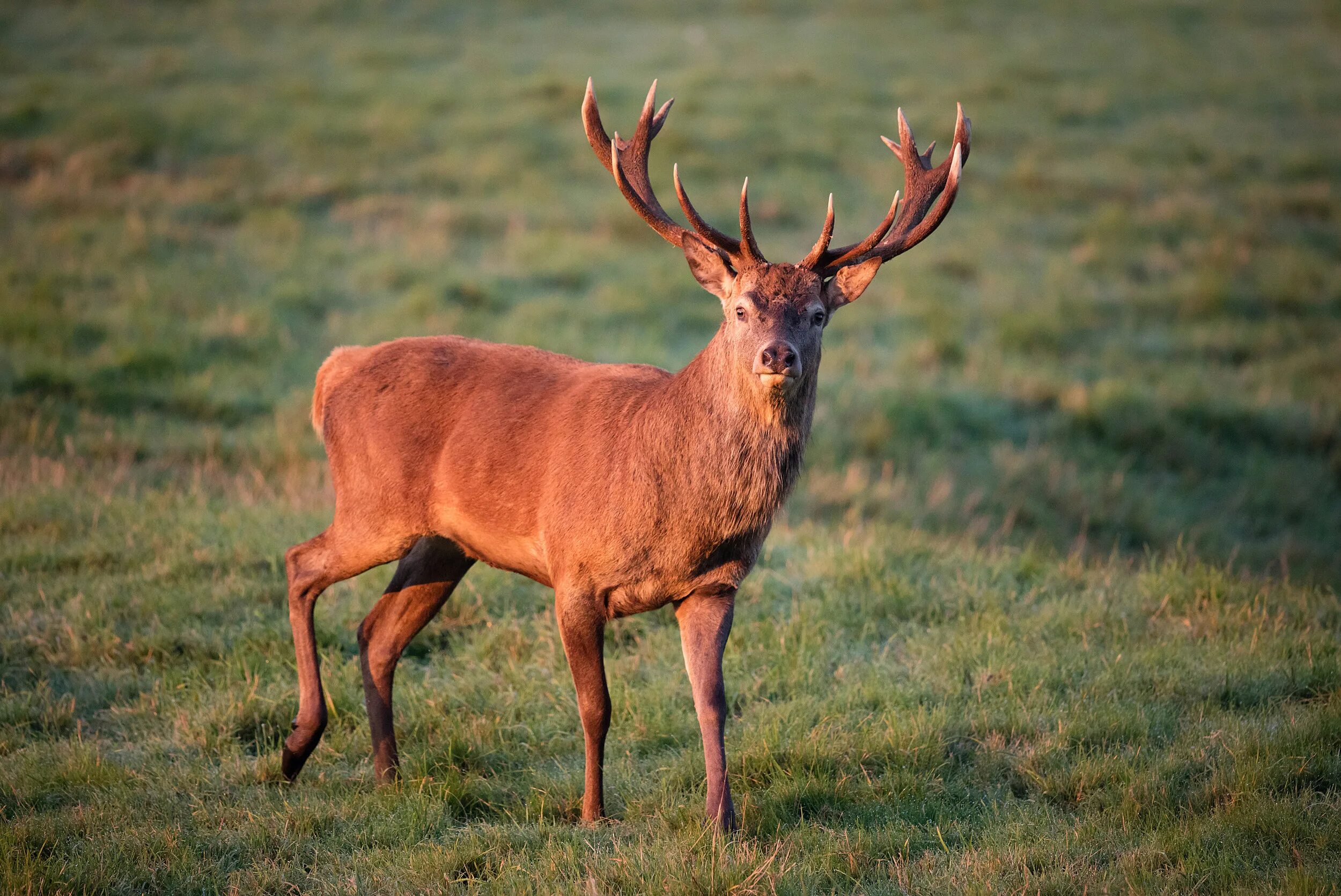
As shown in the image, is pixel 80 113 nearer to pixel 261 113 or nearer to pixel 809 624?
pixel 261 113

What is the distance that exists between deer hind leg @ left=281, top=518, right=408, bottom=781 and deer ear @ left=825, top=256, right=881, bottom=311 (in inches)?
79.7

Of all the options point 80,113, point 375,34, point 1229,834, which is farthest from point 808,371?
point 375,34

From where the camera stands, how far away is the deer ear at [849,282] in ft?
16.3

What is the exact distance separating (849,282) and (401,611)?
7.81ft

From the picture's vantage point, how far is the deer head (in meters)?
4.70

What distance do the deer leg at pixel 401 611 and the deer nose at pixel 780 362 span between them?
73.1 inches

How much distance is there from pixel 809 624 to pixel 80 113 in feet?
46.5

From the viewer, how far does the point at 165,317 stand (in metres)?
12.0

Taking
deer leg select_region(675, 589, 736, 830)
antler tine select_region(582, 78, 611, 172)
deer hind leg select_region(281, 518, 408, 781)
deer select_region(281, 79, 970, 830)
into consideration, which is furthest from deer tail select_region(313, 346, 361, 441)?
deer leg select_region(675, 589, 736, 830)

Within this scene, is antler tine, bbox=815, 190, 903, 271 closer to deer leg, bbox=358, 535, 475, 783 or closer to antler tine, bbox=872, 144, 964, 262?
antler tine, bbox=872, 144, 964, 262

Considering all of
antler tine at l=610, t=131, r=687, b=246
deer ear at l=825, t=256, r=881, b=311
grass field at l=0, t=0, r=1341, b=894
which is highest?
antler tine at l=610, t=131, r=687, b=246

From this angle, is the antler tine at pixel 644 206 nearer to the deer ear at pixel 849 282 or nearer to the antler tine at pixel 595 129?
the antler tine at pixel 595 129

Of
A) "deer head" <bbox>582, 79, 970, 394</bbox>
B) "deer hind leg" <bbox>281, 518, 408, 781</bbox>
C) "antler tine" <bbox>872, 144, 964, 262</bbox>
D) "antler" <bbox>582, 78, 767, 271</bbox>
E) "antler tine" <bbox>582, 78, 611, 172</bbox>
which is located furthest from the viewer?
"antler tine" <bbox>582, 78, 611, 172</bbox>

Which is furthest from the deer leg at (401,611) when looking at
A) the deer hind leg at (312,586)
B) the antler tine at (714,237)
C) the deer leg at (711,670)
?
the antler tine at (714,237)
